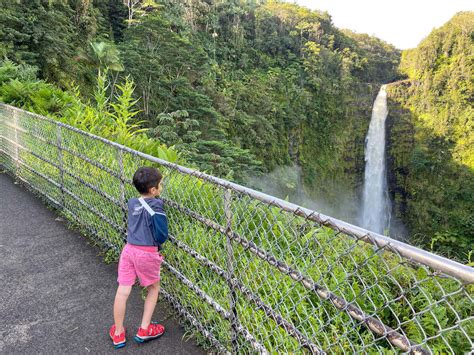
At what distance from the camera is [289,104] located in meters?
32.5

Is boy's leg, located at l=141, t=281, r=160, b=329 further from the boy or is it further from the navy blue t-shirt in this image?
the navy blue t-shirt

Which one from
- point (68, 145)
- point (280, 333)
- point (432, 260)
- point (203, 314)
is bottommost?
point (203, 314)

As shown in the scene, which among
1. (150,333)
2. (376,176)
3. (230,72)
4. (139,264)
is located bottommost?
(376,176)

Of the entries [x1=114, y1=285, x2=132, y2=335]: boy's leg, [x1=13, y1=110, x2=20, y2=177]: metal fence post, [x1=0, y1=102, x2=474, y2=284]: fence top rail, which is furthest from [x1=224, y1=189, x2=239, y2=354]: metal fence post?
[x1=13, y1=110, x2=20, y2=177]: metal fence post

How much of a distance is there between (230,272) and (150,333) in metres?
0.78

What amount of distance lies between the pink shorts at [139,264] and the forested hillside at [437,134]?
29.2 meters

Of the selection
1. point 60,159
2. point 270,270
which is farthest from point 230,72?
point 270,270

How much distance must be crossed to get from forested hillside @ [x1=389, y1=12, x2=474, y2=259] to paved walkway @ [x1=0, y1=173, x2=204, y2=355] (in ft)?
94.5

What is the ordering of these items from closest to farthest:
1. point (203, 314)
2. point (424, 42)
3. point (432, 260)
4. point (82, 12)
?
1. point (432, 260)
2. point (203, 314)
3. point (82, 12)
4. point (424, 42)

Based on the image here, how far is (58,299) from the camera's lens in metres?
2.76

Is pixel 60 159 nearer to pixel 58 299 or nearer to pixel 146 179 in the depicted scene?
pixel 58 299

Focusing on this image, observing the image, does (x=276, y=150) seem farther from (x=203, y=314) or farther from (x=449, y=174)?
(x=203, y=314)

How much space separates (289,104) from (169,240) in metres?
31.3

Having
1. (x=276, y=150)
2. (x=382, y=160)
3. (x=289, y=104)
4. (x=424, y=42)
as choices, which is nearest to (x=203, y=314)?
(x=276, y=150)
